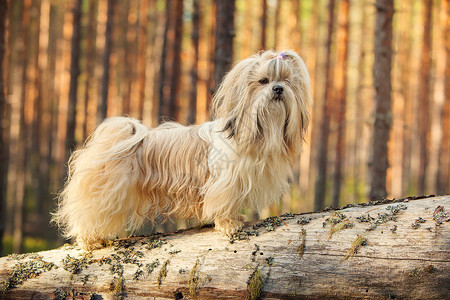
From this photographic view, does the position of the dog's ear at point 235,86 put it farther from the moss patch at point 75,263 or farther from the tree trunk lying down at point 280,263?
the moss patch at point 75,263

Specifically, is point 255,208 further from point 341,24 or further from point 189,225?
point 341,24

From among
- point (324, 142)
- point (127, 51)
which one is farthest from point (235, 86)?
point (127, 51)

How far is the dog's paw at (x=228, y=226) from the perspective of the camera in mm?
3510

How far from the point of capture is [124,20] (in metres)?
17.4

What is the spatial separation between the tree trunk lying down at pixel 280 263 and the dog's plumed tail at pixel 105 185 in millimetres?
288

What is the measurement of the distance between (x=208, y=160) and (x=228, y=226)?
643mm

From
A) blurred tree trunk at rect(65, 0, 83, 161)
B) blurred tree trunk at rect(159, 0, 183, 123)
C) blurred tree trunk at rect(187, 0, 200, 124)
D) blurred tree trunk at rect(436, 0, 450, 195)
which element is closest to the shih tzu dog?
blurred tree trunk at rect(65, 0, 83, 161)

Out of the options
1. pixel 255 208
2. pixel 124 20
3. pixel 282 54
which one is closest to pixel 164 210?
pixel 255 208

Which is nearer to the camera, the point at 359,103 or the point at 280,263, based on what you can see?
the point at 280,263

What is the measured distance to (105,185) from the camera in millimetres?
3570

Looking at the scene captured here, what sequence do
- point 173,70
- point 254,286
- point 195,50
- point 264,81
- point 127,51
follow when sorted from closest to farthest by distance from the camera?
point 254,286, point 264,81, point 195,50, point 173,70, point 127,51

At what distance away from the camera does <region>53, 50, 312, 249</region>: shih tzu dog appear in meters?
3.35

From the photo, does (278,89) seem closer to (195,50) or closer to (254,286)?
(254,286)

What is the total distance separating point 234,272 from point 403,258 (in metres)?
1.31
